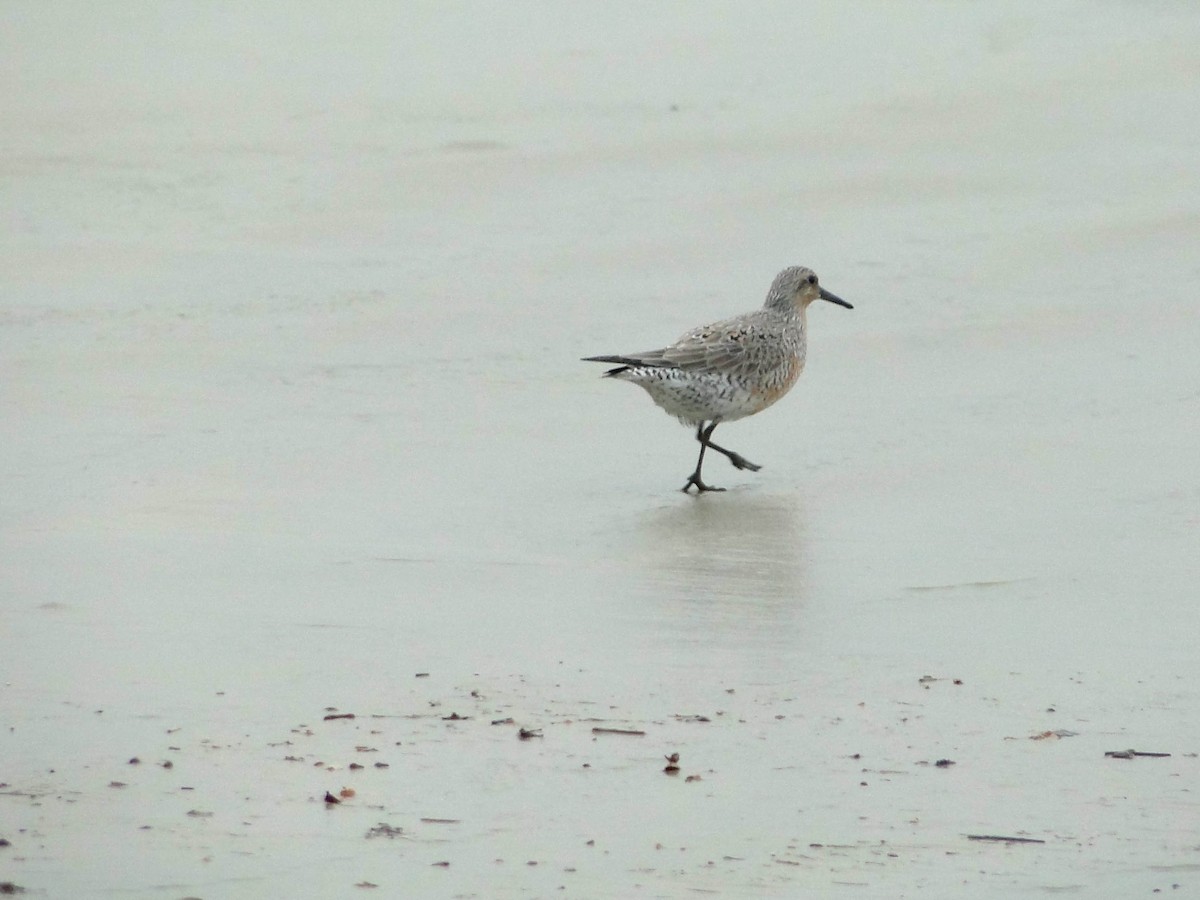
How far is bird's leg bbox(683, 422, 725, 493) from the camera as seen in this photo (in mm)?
7223

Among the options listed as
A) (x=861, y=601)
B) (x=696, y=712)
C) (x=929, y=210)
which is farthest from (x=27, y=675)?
(x=929, y=210)

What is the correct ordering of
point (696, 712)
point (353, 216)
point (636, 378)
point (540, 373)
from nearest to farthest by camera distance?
point (696, 712) → point (636, 378) → point (540, 373) → point (353, 216)

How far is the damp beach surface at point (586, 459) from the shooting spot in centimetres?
399

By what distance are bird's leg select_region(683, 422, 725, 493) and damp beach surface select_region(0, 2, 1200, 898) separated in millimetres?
119

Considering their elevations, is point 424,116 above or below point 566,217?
above

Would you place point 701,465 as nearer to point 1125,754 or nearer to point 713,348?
point 713,348

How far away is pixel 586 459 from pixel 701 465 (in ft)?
1.46

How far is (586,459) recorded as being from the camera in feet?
24.2

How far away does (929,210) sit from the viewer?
35.3ft

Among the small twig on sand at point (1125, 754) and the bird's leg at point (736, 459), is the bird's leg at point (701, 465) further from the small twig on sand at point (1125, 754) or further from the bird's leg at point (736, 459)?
the small twig on sand at point (1125, 754)

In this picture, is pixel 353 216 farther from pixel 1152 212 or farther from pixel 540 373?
pixel 1152 212

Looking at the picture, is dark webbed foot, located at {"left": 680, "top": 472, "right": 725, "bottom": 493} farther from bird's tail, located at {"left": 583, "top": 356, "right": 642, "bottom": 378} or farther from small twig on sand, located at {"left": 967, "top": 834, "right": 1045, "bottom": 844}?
small twig on sand, located at {"left": 967, "top": 834, "right": 1045, "bottom": 844}

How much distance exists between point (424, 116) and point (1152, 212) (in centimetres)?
444

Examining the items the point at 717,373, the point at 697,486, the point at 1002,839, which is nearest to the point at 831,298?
the point at 717,373
